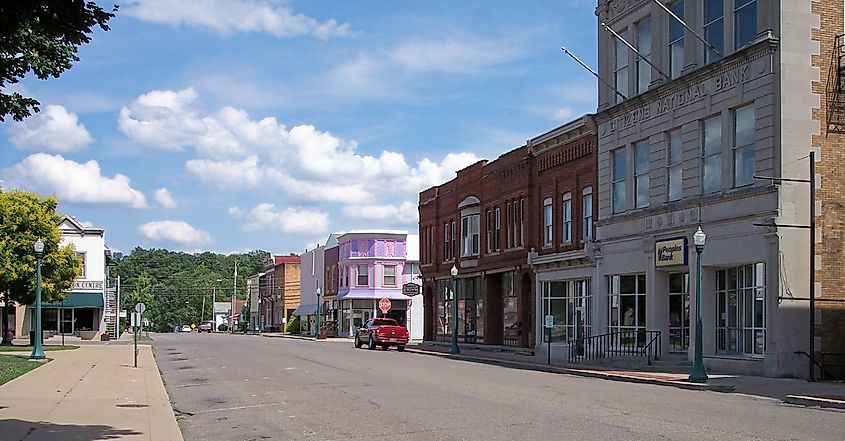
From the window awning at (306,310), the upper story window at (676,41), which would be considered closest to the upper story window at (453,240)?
the upper story window at (676,41)

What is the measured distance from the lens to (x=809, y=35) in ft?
89.7

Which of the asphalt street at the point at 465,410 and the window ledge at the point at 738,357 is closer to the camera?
the asphalt street at the point at 465,410

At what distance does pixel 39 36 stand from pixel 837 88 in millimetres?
21583

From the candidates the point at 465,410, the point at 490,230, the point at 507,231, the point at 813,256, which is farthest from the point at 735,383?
the point at 490,230

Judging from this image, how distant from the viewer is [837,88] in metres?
27.8

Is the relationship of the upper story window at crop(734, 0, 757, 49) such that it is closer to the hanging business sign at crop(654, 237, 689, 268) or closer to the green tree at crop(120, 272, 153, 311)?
the hanging business sign at crop(654, 237, 689, 268)

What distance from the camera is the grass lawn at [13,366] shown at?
2646cm

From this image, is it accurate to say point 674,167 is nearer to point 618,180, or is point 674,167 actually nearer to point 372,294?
point 618,180

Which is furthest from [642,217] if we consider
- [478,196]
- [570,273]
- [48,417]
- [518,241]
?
[48,417]

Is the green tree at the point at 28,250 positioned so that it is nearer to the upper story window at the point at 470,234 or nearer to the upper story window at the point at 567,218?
Result: the upper story window at the point at 470,234

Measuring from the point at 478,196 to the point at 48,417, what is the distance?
36946 millimetres

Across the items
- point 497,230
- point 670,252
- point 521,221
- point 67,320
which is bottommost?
point 67,320

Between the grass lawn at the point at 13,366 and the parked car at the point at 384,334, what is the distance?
18859 millimetres

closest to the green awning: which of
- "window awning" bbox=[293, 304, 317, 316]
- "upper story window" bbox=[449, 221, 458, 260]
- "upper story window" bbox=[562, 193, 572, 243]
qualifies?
"window awning" bbox=[293, 304, 317, 316]
